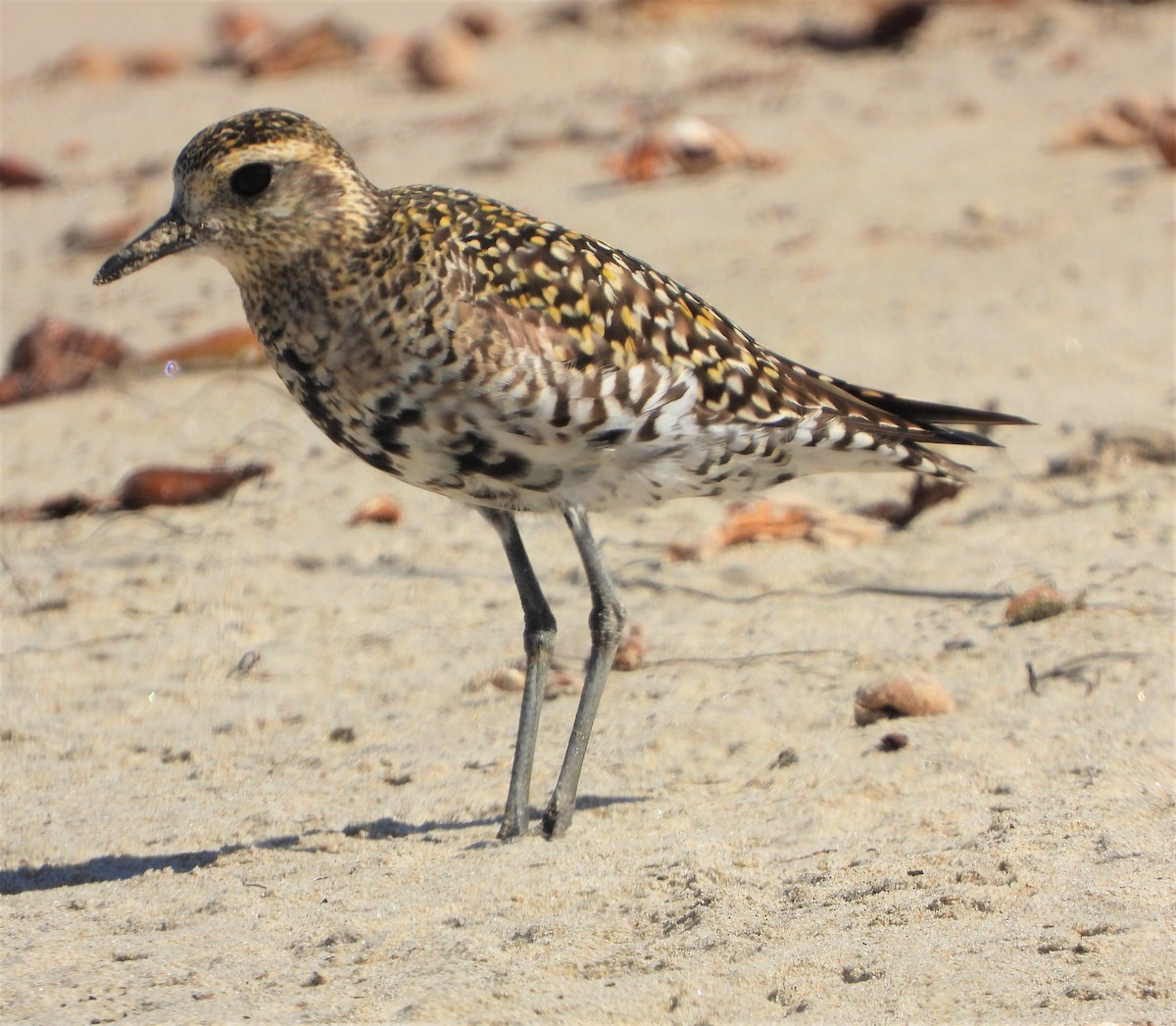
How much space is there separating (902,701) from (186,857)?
7.29ft

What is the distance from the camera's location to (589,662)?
533 cm

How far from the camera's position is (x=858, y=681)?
227 inches

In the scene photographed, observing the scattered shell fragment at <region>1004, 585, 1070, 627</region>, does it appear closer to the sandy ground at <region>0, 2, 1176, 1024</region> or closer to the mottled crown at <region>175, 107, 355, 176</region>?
the sandy ground at <region>0, 2, 1176, 1024</region>

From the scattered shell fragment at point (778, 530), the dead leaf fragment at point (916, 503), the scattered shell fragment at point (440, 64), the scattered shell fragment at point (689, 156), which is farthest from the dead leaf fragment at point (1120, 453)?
the scattered shell fragment at point (440, 64)

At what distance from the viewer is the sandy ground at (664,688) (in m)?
3.95

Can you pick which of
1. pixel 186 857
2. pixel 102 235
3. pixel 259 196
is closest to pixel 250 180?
pixel 259 196

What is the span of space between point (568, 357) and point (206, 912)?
1781mm

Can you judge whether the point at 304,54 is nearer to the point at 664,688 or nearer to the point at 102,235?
the point at 102,235

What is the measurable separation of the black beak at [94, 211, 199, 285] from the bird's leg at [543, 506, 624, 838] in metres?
1.37

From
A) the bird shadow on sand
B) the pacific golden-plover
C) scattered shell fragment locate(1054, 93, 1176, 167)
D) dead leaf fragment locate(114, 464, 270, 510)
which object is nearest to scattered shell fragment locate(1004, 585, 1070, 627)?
the pacific golden-plover

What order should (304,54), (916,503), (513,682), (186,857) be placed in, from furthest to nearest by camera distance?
(304,54) < (916,503) < (513,682) < (186,857)

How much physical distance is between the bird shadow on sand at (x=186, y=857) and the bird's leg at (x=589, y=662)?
0.19 meters

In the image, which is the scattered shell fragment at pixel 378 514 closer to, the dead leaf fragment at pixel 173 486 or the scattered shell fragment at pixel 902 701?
the dead leaf fragment at pixel 173 486

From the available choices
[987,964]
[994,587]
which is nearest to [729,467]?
[994,587]
